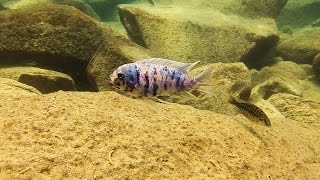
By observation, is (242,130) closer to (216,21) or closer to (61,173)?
(61,173)

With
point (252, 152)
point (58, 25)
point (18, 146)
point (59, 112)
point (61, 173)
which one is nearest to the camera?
point (61, 173)

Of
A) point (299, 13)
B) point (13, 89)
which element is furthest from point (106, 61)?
point (299, 13)

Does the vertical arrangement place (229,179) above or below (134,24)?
above

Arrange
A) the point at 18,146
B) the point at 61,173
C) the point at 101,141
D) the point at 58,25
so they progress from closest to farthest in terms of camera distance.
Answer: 1. the point at 61,173
2. the point at 18,146
3. the point at 101,141
4. the point at 58,25

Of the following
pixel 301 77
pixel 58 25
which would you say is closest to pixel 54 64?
pixel 58 25

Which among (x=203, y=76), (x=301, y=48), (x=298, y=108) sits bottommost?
(x=301, y=48)

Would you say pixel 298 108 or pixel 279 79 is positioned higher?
pixel 298 108

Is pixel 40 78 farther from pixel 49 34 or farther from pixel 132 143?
pixel 132 143

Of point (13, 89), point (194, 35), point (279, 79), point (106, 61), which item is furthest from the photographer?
point (194, 35)

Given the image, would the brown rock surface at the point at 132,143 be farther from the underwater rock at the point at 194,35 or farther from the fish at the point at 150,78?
the underwater rock at the point at 194,35
